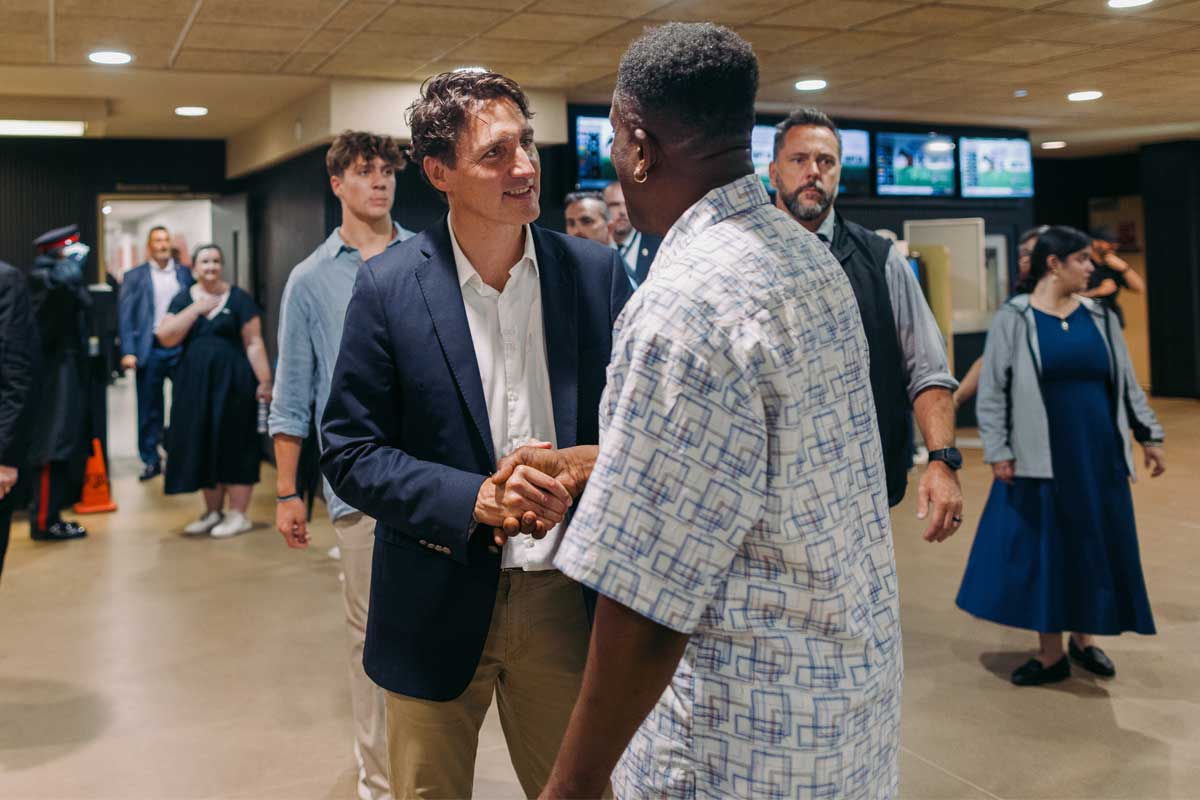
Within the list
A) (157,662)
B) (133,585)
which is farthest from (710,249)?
(133,585)

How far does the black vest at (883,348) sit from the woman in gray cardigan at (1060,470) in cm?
133

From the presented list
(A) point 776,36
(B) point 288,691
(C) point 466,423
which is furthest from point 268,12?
(C) point 466,423

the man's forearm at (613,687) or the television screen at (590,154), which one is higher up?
the television screen at (590,154)

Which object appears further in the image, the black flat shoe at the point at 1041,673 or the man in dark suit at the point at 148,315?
the man in dark suit at the point at 148,315

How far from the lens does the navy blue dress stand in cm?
412

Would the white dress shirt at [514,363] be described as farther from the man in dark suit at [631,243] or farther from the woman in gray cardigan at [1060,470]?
the woman in gray cardigan at [1060,470]

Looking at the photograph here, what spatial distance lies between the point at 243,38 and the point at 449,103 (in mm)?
4838

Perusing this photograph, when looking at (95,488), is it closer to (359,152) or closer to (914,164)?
(359,152)

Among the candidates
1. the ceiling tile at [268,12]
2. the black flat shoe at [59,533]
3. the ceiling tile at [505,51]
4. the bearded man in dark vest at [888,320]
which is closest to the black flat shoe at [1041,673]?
the bearded man in dark vest at [888,320]

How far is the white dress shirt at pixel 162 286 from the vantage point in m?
9.28

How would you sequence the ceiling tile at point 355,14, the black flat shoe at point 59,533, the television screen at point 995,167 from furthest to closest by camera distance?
the television screen at point 995,167 → the black flat shoe at point 59,533 → the ceiling tile at point 355,14

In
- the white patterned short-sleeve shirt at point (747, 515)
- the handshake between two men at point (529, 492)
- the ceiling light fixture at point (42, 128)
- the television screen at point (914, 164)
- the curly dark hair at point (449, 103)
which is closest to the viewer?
the white patterned short-sleeve shirt at point (747, 515)

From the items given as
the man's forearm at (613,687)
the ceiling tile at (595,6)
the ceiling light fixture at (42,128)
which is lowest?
the man's forearm at (613,687)

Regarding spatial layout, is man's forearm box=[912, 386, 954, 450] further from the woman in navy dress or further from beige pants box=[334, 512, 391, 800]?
the woman in navy dress
